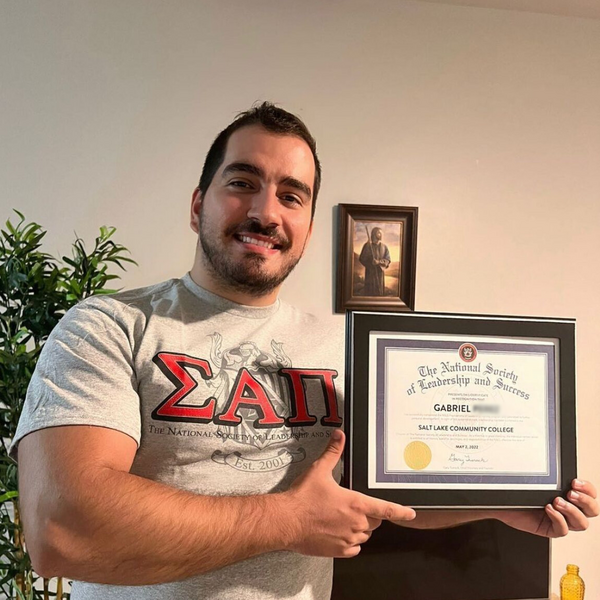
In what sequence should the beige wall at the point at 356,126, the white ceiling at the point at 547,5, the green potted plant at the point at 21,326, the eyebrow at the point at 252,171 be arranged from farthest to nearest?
1. the white ceiling at the point at 547,5
2. the beige wall at the point at 356,126
3. the green potted plant at the point at 21,326
4. the eyebrow at the point at 252,171

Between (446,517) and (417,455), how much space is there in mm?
201

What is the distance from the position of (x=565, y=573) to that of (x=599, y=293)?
47.7 inches

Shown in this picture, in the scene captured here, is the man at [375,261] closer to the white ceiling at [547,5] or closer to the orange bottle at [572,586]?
the white ceiling at [547,5]

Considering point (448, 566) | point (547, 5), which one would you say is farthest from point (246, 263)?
point (547, 5)

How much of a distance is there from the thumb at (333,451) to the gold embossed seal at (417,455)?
0.44 ft

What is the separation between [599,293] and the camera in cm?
269

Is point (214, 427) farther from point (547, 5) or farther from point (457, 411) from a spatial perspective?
point (547, 5)

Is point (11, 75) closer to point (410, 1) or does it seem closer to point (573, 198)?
point (410, 1)

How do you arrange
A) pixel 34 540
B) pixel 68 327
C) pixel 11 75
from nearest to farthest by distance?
pixel 34 540 < pixel 68 327 < pixel 11 75

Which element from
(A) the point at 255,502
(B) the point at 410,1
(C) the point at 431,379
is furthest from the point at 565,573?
(B) the point at 410,1

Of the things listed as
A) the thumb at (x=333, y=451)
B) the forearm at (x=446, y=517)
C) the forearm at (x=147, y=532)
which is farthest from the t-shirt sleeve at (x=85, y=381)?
the forearm at (x=446, y=517)

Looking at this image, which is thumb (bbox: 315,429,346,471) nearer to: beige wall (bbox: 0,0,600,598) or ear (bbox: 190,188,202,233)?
ear (bbox: 190,188,202,233)

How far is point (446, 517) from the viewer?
1277mm

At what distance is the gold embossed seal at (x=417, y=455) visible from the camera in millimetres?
1172
